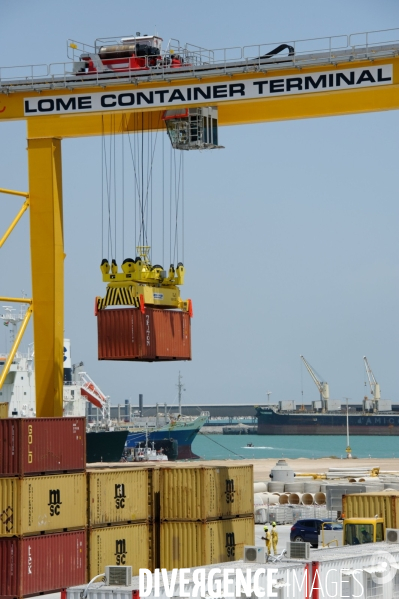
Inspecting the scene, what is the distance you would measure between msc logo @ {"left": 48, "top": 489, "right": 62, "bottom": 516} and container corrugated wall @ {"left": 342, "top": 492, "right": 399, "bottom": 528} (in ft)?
26.8

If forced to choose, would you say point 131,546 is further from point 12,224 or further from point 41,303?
point 12,224

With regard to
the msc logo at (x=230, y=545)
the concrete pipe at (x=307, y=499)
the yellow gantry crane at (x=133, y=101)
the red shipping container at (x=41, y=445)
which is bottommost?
the concrete pipe at (x=307, y=499)

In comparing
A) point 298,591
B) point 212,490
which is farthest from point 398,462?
point 298,591

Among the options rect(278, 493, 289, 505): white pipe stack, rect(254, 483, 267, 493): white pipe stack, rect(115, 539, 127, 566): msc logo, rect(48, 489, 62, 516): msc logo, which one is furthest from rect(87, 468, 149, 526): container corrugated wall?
rect(254, 483, 267, 493): white pipe stack

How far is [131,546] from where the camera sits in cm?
2881

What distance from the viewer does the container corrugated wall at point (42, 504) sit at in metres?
25.9

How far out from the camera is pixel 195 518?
2942 centimetres

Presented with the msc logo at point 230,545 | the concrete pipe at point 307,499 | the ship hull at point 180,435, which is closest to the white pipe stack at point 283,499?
the concrete pipe at point 307,499

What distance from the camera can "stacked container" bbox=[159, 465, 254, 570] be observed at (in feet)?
95.9

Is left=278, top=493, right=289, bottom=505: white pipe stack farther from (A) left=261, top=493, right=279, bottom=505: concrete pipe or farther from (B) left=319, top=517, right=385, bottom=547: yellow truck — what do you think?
(B) left=319, top=517, right=385, bottom=547: yellow truck

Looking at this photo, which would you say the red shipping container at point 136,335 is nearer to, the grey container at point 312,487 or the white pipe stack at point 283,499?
the white pipe stack at point 283,499

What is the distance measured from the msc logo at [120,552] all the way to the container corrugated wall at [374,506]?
6379 millimetres

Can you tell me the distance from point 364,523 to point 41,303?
1138 centimetres

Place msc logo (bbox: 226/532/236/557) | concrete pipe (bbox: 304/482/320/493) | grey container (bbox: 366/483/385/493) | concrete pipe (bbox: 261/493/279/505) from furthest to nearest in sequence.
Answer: concrete pipe (bbox: 304/482/320/493) < concrete pipe (bbox: 261/493/279/505) < grey container (bbox: 366/483/385/493) < msc logo (bbox: 226/532/236/557)
